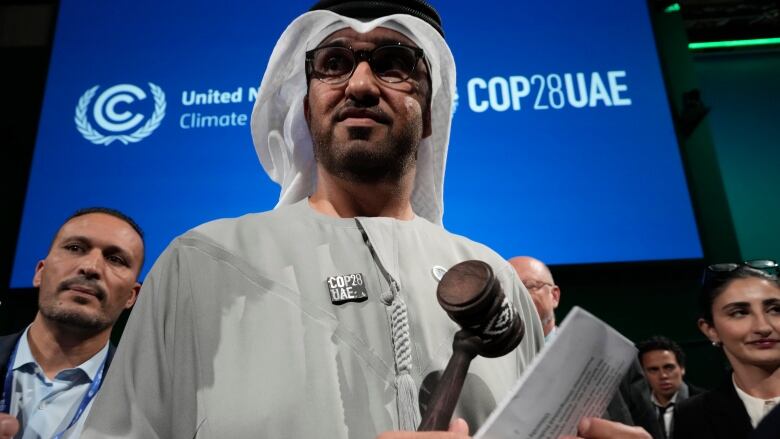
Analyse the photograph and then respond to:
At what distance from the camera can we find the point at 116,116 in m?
4.23

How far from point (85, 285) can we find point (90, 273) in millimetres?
52

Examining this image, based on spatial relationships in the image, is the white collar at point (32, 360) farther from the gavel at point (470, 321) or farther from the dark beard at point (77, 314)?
the gavel at point (470, 321)

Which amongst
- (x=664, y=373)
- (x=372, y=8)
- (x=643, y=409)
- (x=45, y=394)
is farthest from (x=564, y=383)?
(x=664, y=373)

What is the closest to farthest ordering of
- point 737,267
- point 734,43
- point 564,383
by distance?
1. point 564,383
2. point 737,267
3. point 734,43

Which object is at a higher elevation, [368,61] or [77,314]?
[368,61]

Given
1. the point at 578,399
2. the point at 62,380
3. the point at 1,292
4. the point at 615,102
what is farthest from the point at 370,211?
the point at 1,292

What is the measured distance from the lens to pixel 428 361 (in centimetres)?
97

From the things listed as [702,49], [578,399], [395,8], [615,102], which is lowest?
[578,399]

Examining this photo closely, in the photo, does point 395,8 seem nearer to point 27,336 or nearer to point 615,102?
point 27,336

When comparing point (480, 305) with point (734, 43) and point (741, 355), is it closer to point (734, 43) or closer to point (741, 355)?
point (741, 355)

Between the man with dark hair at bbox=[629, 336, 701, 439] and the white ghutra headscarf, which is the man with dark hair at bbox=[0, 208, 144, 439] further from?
the man with dark hair at bbox=[629, 336, 701, 439]

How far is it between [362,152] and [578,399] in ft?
2.01

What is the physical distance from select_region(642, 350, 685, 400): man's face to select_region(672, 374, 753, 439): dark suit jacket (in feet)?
6.65

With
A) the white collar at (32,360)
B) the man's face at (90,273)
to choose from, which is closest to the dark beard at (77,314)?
the man's face at (90,273)
